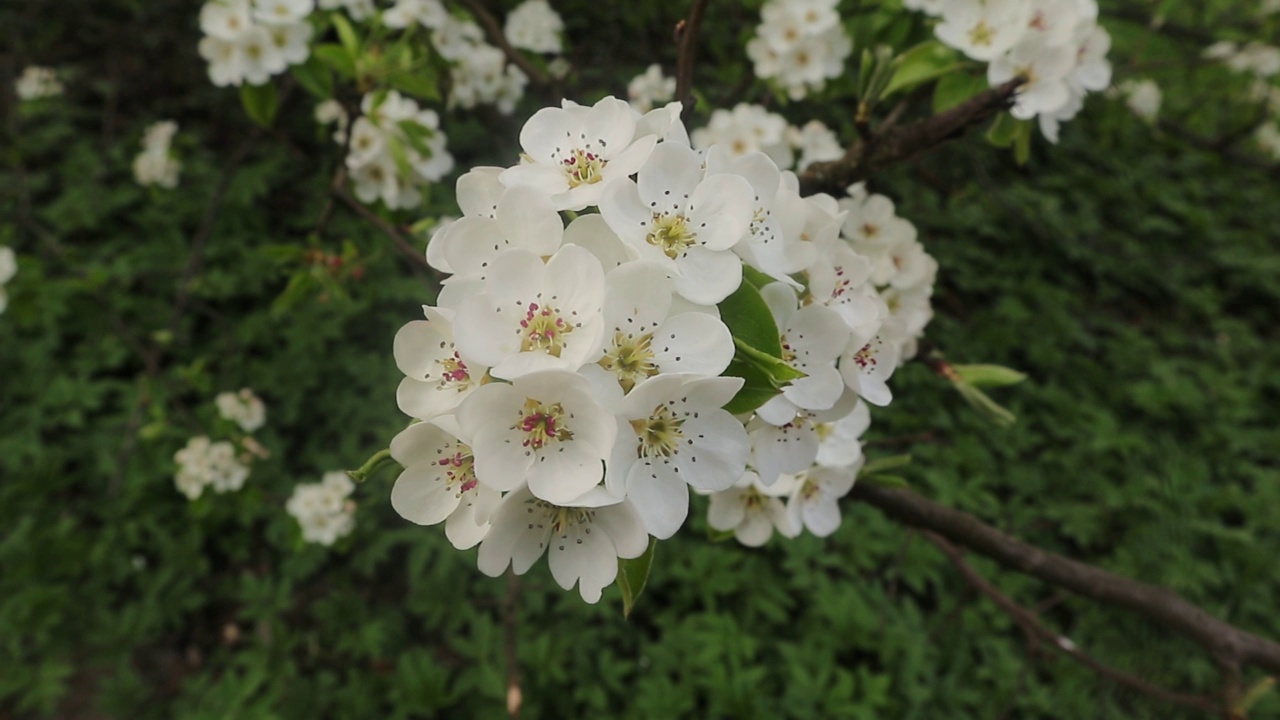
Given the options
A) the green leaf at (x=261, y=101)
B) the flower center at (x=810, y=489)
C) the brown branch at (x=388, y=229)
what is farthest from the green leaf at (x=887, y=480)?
the green leaf at (x=261, y=101)

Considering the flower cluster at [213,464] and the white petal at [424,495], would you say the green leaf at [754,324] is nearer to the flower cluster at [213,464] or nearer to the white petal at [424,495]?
the white petal at [424,495]

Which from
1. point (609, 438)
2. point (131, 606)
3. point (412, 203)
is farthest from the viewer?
point (131, 606)

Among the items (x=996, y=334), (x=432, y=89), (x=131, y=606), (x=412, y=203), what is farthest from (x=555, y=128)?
(x=996, y=334)

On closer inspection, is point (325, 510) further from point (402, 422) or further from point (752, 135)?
point (752, 135)

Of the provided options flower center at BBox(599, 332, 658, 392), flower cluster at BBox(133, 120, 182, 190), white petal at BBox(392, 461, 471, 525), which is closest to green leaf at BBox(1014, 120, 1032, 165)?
flower center at BBox(599, 332, 658, 392)

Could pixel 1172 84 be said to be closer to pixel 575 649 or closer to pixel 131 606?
pixel 575 649

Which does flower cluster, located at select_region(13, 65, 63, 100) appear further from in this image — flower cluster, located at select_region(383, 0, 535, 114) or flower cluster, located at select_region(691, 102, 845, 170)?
flower cluster, located at select_region(691, 102, 845, 170)
